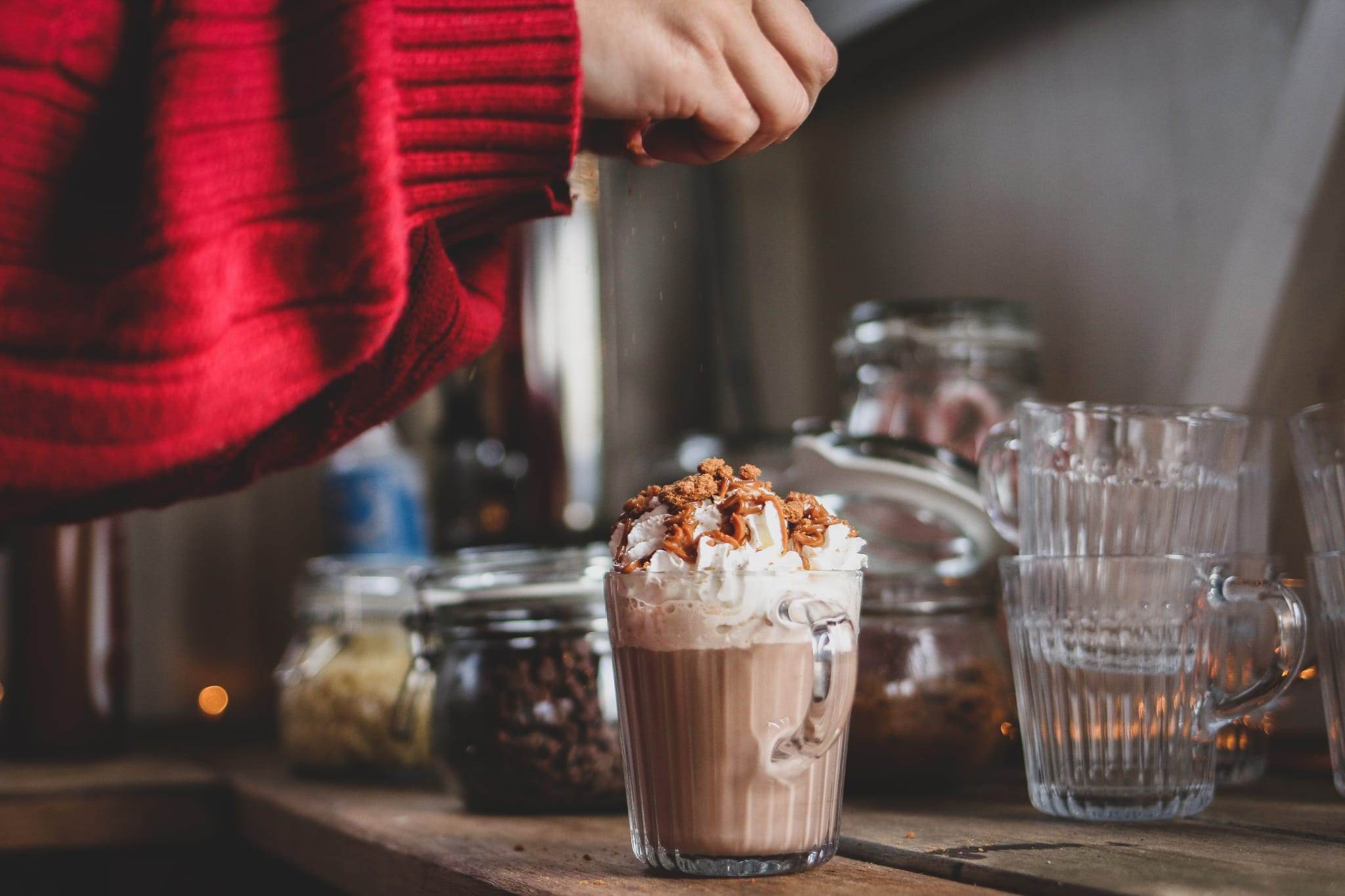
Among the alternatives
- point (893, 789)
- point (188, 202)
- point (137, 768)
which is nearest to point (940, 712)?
point (893, 789)

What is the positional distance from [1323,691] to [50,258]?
0.77 m

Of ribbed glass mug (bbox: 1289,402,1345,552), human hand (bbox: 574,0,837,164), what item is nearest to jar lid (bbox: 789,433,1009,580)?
ribbed glass mug (bbox: 1289,402,1345,552)

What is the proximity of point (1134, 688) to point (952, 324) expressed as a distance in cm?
50

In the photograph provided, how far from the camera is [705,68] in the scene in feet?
2.19

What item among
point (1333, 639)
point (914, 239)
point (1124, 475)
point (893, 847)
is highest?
point (914, 239)

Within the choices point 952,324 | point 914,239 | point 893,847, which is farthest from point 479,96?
point 914,239

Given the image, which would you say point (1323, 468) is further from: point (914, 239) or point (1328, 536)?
point (914, 239)

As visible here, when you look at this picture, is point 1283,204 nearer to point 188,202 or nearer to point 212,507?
point 188,202

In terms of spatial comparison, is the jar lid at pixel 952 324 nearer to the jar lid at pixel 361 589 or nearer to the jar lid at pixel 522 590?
the jar lid at pixel 522 590

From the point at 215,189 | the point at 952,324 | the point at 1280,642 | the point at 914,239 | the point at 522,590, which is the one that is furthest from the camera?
the point at 914,239

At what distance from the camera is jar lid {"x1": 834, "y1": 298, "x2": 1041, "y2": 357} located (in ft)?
4.13

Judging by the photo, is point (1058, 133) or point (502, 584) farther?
point (1058, 133)

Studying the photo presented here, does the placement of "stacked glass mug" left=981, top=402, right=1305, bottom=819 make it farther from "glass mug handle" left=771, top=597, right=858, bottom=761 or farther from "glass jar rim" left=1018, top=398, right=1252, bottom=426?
"glass mug handle" left=771, top=597, right=858, bottom=761

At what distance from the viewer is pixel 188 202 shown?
54 centimetres
